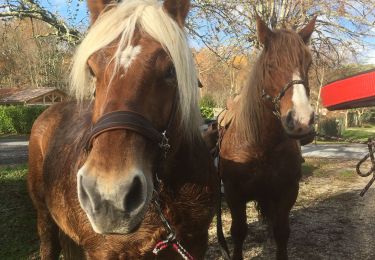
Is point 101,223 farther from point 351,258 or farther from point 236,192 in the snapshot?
point 351,258

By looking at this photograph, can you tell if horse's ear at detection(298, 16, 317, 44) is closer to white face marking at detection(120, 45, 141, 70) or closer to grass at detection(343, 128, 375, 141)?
white face marking at detection(120, 45, 141, 70)

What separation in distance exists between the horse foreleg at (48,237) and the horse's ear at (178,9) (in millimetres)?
2435

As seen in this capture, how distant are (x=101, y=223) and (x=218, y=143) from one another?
102 inches

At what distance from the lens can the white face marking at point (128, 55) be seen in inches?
61.2

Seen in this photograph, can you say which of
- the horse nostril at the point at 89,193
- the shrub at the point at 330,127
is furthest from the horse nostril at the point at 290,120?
the shrub at the point at 330,127

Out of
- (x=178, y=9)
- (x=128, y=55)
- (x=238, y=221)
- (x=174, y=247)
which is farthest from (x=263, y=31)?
(x=174, y=247)

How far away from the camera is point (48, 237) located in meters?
3.40

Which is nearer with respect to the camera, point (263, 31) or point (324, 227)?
point (263, 31)

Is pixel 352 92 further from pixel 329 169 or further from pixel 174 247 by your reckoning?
pixel 329 169

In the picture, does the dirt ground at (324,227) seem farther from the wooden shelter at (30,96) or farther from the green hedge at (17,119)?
the wooden shelter at (30,96)

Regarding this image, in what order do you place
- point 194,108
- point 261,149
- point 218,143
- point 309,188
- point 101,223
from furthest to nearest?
point 309,188 < point 218,143 < point 261,149 < point 194,108 < point 101,223

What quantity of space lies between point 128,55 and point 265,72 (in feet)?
6.45

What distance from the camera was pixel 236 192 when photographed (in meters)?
3.52

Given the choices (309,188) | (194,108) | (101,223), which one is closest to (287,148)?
(194,108)
